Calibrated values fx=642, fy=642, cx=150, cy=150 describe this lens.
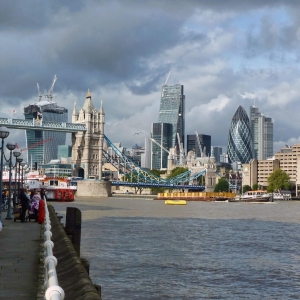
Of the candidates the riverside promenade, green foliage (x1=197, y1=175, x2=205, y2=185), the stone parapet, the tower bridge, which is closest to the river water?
the riverside promenade

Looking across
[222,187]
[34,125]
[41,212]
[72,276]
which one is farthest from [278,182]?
[72,276]

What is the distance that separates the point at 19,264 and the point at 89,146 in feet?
451

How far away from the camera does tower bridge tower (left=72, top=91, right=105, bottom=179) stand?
147m

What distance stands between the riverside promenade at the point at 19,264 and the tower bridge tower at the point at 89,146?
128742 mm

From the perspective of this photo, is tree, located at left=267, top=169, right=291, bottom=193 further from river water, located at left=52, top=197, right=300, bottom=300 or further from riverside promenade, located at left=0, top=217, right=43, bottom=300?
riverside promenade, located at left=0, top=217, right=43, bottom=300

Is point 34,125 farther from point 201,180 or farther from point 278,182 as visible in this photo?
point 278,182

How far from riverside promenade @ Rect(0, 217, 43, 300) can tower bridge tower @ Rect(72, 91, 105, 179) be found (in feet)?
422

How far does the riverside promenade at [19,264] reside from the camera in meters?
8.82

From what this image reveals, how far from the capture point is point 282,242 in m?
28.5

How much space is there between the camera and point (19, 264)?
11.3 m

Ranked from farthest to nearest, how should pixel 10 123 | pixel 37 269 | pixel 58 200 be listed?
pixel 10 123 < pixel 58 200 < pixel 37 269

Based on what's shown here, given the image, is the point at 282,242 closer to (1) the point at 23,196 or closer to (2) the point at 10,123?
(1) the point at 23,196

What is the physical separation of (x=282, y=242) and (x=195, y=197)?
311 ft

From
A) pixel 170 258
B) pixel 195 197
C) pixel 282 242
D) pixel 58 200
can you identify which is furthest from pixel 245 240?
pixel 195 197
